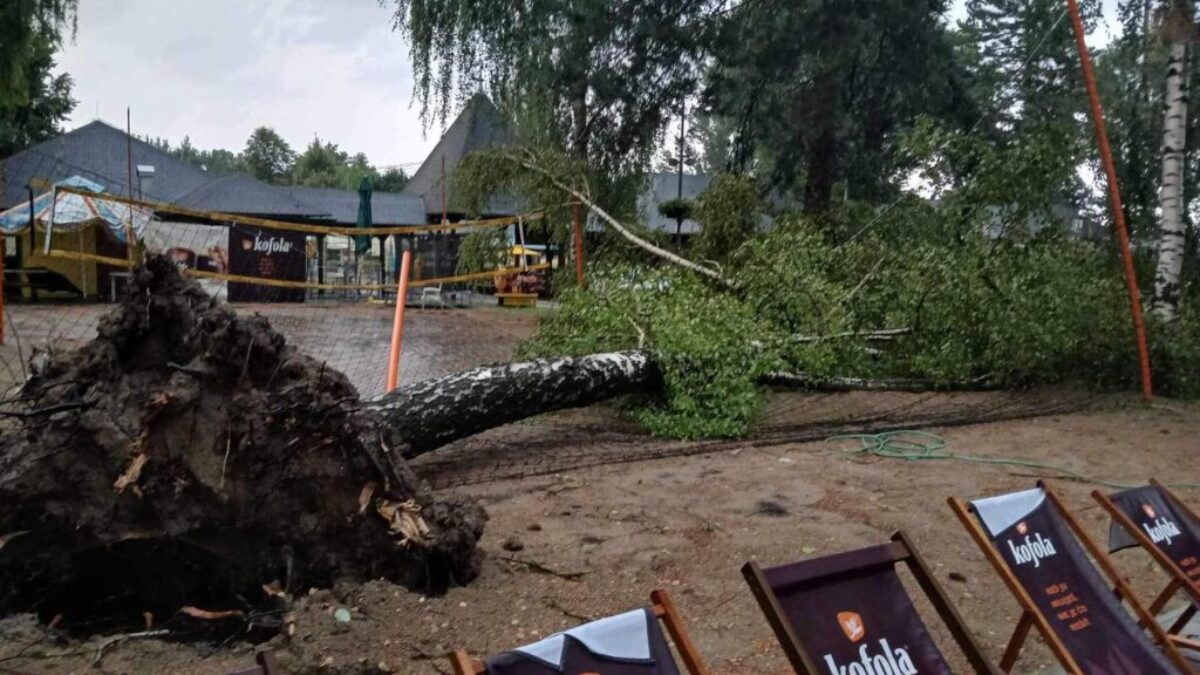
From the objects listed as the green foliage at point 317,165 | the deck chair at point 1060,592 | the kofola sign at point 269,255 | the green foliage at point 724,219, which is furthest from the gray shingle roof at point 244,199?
the green foliage at point 317,165

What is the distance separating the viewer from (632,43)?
1312cm

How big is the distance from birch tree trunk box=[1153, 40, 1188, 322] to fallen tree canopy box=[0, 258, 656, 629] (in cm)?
914

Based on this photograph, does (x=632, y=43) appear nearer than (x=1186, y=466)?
No

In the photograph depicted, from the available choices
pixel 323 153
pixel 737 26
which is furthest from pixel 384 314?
pixel 323 153

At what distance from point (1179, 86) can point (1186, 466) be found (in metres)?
4.94

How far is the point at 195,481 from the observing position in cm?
384

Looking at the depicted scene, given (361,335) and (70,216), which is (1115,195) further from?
(70,216)

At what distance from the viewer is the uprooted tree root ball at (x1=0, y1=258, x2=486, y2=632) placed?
385 centimetres

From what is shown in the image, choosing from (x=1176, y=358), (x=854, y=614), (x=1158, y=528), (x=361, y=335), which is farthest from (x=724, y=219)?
(x=854, y=614)

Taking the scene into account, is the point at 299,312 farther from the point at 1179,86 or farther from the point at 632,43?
the point at 1179,86

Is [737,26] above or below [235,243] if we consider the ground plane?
above

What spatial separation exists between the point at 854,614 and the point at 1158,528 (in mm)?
1740

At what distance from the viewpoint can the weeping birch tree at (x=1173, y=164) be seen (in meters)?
10.3

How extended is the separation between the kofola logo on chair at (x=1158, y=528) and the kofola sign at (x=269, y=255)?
37.4 feet
